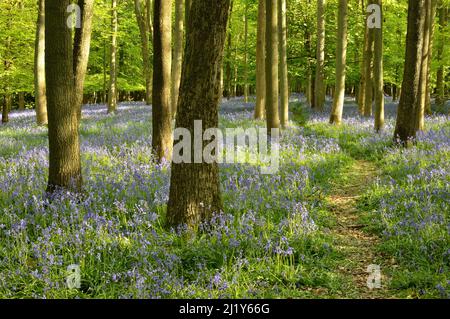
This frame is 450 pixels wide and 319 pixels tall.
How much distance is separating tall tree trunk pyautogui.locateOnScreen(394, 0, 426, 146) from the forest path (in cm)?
264

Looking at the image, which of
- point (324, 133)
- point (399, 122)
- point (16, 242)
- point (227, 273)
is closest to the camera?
point (227, 273)

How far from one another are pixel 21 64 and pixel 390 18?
21.6 meters

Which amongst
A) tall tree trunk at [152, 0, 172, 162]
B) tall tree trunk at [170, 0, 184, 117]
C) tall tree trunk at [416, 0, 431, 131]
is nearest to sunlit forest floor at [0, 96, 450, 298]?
tall tree trunk at [152, 0, 172, 162]

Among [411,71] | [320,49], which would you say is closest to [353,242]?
[411,71]

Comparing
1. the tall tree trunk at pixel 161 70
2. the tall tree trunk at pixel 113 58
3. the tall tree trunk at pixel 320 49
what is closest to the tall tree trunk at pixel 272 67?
the tall tree trunk at pixel 161 70

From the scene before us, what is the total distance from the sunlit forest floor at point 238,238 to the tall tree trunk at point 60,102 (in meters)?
0.41

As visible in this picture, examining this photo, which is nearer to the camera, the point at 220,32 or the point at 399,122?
the point at 220,32

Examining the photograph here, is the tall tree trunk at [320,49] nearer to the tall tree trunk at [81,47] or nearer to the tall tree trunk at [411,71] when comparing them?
the tall tree trunk at [411,71]

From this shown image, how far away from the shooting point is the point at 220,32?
17.2ft

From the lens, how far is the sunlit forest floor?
14.1 feet
